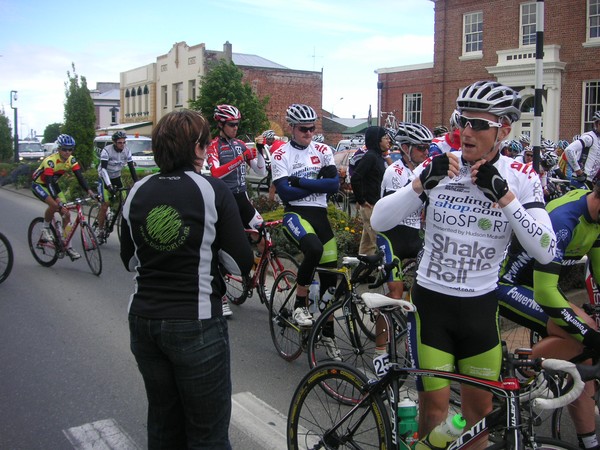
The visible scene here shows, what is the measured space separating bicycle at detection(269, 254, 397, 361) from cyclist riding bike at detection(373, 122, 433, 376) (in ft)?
1.39

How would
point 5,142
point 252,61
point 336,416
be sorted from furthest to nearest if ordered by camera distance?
point 252,61 < point 5,142 < point 336,416

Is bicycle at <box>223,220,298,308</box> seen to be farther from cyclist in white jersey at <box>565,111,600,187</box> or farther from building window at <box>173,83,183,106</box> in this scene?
building window at <box>173,83,183,106</box>

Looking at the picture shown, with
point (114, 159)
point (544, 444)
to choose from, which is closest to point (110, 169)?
point (114, 159)

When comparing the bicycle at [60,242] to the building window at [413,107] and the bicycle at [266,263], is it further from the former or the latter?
the building window at [413,107]

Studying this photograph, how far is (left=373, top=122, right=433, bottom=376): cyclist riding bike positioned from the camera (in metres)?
5.81

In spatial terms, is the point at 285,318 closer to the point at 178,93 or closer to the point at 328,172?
the point at 328,172

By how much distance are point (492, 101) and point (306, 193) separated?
304cm

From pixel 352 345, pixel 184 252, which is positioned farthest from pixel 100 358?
pixel 184 252

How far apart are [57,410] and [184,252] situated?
110 inches

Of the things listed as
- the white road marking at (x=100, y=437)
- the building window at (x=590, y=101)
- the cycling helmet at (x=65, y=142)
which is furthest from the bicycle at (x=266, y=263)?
the building window at (x=590, y=101)

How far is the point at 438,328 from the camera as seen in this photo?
3.17m

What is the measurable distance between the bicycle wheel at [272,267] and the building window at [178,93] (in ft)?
159

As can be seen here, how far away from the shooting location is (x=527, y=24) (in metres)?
30.2

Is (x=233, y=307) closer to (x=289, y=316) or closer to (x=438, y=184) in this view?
(x=289, y=316)
